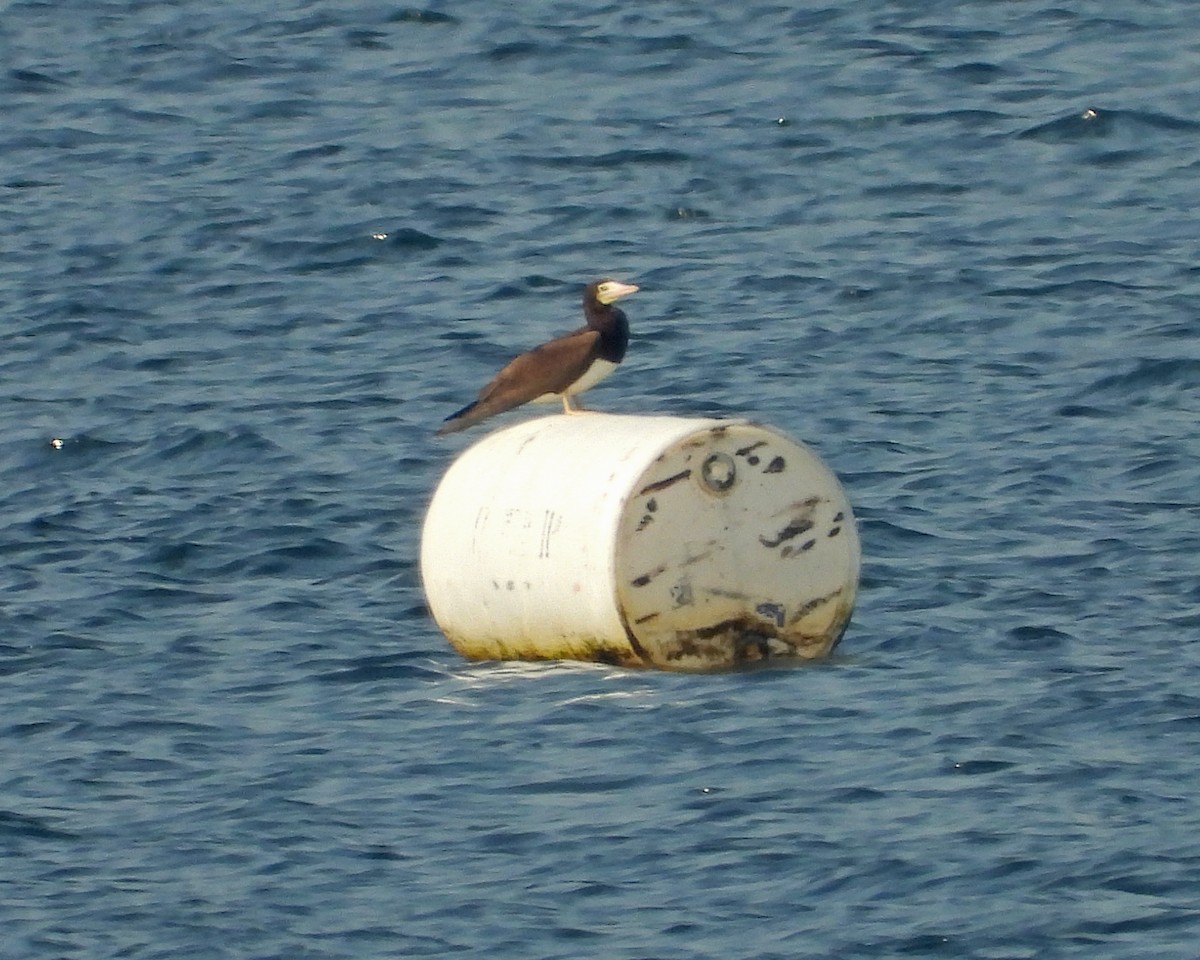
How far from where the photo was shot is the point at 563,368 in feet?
47.2

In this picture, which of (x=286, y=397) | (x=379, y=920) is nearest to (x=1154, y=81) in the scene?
(x=286, y=397)

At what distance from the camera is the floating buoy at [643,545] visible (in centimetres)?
1315

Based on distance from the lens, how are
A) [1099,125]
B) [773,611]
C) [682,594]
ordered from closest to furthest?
[682,594] → [773,611] → [1099,125]

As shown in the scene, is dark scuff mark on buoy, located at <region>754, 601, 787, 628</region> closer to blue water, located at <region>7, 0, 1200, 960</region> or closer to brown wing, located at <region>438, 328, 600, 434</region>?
blue water, located at <region>7, 0, 1200, 960</region>

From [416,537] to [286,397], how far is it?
11.0 feet

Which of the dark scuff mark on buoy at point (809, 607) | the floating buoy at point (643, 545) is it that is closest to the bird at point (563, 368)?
the floating buoy at point (643, 545)

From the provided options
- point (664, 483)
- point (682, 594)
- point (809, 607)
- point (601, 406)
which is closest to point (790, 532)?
point (809, 607)

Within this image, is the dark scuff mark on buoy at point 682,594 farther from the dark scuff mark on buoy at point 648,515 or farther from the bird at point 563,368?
the bird at point 563,368

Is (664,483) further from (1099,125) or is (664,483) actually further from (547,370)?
(1099,125)

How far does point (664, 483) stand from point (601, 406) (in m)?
5.97

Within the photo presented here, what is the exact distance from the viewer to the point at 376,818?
11750 millimetres

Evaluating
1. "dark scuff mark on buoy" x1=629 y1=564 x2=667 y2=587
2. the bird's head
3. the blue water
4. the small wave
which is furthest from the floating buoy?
the small wave

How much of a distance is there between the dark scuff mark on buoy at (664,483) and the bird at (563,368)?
128cm

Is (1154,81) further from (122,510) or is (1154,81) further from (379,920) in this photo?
(379,920)
